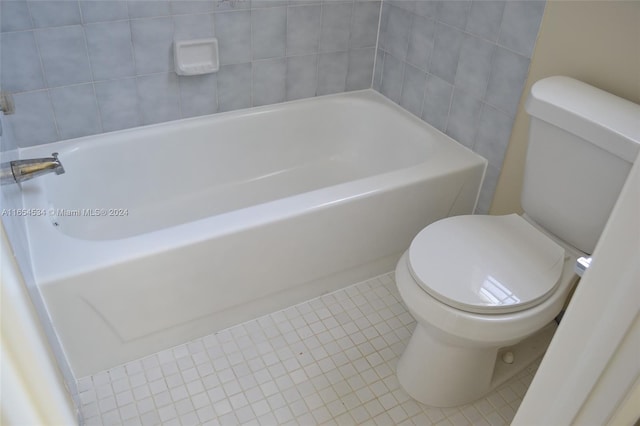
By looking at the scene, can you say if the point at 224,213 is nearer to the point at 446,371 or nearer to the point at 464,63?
the point at 446,371

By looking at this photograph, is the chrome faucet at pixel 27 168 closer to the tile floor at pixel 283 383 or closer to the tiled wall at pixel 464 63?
the tile floor at pixel 283 383

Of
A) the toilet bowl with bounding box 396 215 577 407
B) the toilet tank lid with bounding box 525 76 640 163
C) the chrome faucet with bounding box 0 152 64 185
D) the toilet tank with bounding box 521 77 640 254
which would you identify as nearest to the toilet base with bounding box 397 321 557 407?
the toilet bowl with bounding box 396 215 577 407

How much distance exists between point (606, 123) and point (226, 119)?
→ 1.46 m

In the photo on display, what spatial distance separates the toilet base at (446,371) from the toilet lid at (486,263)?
0.72ft

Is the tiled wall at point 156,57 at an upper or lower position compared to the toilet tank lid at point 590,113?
lower

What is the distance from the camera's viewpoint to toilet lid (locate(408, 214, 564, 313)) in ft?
4.69

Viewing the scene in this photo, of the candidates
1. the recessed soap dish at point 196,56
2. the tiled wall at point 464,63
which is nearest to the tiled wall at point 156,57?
the recessed soap dish at point 196,56

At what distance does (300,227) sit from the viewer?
1.80m

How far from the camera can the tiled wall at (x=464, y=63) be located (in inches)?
72.8

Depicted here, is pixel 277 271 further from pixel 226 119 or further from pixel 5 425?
pixel 5 425

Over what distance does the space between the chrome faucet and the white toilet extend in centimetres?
109

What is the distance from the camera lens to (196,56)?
210cm

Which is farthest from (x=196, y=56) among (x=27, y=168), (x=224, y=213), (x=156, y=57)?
(x=27, y=168)

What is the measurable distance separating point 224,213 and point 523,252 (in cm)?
107
